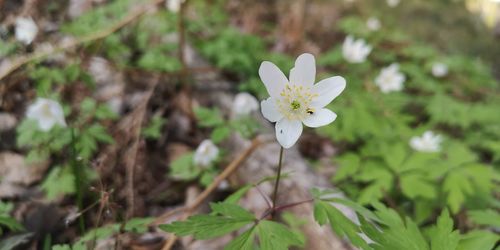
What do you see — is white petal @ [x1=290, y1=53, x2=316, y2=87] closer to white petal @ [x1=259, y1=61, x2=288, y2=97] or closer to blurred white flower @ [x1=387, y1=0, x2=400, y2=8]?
white petal @ [x1=259, y1=61, x2=288, y2=97]

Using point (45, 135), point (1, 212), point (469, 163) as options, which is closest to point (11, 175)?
point (45, 135)

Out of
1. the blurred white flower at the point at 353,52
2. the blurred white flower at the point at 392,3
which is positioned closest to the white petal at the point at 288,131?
the blurred white flower at the point at 353,52

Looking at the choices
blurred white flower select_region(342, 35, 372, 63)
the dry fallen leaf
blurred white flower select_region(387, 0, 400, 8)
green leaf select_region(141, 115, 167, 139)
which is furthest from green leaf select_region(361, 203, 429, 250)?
blurred white flower select_region(387, 0, 400, 8)

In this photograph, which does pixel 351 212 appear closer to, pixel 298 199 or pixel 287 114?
pixel 298 199

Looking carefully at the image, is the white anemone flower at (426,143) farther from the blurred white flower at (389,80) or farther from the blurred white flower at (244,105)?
the blurred white flower at (244,105)

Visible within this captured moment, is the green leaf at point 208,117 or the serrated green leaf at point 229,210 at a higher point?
the green leaf at point 208,117

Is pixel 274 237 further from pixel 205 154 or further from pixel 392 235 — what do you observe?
pixel 205 154
